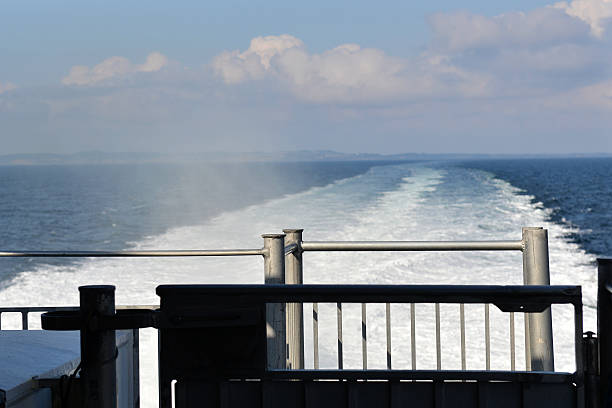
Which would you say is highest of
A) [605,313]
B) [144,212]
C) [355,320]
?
[144,212]

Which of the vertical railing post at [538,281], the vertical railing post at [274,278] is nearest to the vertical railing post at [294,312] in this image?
the vertical railing post at [274,278]

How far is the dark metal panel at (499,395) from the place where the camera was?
2.07 m

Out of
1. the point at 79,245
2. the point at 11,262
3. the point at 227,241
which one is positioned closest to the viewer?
the point at 11,262

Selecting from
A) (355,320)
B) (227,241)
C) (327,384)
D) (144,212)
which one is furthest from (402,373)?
(144,212)

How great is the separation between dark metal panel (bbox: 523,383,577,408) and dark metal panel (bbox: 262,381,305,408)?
2.12 feet

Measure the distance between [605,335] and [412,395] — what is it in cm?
56

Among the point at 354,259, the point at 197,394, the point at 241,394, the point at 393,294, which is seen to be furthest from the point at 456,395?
the point at 354,259

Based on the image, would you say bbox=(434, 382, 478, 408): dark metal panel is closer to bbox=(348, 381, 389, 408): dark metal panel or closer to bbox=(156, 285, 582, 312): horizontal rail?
bbox=(348, 381, 389, 408): dark metal panel

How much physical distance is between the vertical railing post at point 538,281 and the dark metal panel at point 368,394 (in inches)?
101

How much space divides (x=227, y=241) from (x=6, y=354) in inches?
967

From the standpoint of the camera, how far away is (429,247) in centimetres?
457

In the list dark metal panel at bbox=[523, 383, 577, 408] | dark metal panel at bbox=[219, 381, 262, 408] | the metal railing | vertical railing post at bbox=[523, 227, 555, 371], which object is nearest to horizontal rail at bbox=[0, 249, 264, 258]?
the metal railing

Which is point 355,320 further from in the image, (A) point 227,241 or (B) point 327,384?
(A) point 227,241

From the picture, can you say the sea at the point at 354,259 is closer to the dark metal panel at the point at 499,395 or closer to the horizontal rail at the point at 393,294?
the horizontal rail at the point at 393,294
